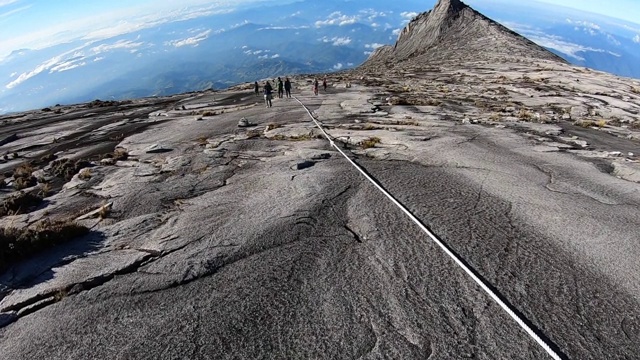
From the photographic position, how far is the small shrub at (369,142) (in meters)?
18.9

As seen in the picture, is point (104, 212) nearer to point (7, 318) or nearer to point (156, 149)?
point (7, 318)

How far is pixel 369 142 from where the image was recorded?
1928 centimetres

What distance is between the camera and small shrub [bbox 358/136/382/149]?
18.9m

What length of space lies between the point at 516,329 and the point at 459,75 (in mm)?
67800

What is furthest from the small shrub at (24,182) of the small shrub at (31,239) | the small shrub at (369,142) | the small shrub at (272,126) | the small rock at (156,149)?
the small shrub at (369,142)

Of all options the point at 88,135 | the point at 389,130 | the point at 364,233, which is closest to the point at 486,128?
the point at 389,130

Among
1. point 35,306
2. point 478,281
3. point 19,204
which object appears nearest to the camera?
point 478,281

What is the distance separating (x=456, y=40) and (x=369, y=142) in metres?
116

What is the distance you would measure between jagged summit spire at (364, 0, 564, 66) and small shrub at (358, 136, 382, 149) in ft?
276

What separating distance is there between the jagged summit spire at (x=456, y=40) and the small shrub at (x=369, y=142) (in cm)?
8402

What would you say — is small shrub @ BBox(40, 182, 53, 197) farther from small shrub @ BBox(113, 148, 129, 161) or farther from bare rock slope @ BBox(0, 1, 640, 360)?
small shrub @ BBox(113, 148, 129, 161)

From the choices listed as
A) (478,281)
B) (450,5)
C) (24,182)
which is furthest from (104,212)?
(450,5)

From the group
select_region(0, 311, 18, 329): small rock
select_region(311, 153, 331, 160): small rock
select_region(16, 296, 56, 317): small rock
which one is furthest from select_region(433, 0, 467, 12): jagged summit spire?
select_region(0, 311, 18, 329): small rock

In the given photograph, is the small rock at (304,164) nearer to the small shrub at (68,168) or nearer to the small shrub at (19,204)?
the small shrub at (19,204)
